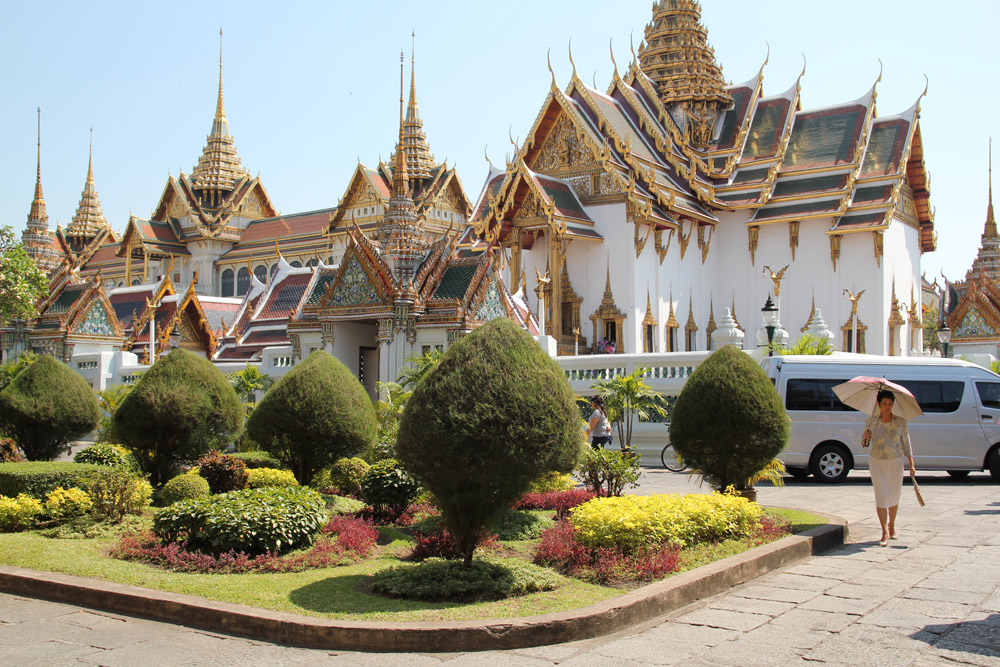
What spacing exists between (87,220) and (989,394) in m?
70.6

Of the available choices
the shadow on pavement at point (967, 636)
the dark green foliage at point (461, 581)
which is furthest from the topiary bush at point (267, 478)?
the shadow on pavement at point (967, 636)

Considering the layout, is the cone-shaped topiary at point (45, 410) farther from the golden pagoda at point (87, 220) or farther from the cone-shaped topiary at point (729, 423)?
the golden pagoda at point (87, 220)

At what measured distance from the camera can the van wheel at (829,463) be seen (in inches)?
588

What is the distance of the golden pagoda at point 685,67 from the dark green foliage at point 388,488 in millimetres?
29768

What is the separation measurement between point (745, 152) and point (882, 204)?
561cm

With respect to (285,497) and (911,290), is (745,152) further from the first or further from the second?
(285,497)

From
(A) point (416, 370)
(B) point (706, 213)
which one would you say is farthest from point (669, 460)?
(B) point (706, 213)

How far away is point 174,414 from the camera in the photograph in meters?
11.1

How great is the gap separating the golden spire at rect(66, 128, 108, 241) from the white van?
Answer: 6682 cm

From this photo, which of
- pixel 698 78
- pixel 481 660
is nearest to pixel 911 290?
pixel 698 78

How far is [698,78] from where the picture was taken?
3784 centimetres

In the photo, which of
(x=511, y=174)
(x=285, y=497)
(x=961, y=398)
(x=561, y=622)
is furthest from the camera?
(x=511, y=174)

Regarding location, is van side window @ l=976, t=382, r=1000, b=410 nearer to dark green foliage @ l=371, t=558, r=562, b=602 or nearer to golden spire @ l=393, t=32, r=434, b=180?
dark green foliage @ l=371, t=558, r=562, b=602

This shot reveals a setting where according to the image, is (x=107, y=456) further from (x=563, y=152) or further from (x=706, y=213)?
(x=706, y=213)
